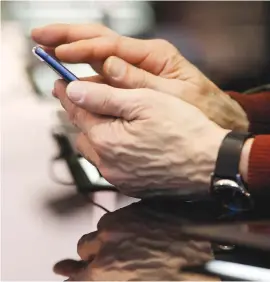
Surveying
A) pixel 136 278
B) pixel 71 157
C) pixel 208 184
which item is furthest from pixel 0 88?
pixel 136 278

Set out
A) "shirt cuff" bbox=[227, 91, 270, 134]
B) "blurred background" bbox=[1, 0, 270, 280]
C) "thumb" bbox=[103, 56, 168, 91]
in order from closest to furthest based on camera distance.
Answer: "blurred background" bbox=[1, 0, 270, 280], "thumb" bbox=[103, 56, 168, 91], "shirt cuff" bbox=[227, 91, 270, 134]

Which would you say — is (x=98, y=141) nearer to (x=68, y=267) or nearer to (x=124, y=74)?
(x=124, y=74)

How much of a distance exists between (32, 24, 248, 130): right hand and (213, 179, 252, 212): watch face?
15 cm

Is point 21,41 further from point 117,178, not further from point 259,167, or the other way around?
point 259,167

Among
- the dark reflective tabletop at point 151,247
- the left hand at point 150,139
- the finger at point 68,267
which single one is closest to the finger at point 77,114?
the left hand at point 150,139

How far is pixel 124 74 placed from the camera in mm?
855

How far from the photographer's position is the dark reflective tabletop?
0.62 metres

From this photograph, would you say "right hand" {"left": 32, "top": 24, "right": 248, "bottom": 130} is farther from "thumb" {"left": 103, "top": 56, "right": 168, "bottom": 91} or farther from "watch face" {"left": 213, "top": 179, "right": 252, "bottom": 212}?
"watch face" {"left": 213, "top": 179, "right": 252, "bottom": 212}

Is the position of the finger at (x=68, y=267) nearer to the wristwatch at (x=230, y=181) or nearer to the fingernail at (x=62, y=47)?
the wristwatch at (x=230, y=181)

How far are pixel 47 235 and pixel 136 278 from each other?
0.16 meters

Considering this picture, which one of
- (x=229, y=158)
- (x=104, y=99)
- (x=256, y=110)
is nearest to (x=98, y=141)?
(x=104, y=99)

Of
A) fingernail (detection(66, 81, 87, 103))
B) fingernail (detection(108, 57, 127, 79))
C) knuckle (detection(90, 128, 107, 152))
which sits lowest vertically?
knuckle (detection(90, 128, 107, 152))

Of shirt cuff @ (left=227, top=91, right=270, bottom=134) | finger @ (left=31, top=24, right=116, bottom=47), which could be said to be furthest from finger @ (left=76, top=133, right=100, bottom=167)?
shirt cuff @ (left=227, top=91, right=270, bottom=134)

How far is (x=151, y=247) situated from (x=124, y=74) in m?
0.27
